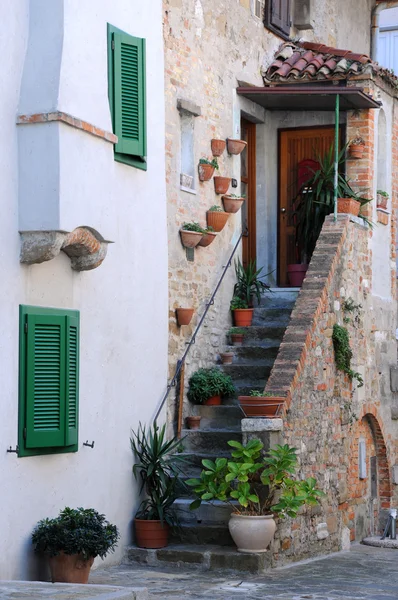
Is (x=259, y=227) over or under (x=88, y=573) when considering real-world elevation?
over

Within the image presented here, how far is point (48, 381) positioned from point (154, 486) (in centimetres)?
197

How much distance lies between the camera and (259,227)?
579 inches

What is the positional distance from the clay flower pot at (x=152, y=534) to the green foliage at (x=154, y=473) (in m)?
0.09

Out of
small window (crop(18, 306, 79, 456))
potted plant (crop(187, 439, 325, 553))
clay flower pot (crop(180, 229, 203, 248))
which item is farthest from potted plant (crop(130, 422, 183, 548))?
clay flower pot (crop(180, 229, 203, 248))

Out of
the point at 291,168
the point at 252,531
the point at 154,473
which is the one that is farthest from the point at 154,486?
the point at 291,168

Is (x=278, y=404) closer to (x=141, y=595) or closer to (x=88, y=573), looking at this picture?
(x=88, y=573)

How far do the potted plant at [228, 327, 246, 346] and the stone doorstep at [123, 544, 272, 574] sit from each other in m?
2.95

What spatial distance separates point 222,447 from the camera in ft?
38.3

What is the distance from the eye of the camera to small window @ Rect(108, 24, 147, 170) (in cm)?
1059

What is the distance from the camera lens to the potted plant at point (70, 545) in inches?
357

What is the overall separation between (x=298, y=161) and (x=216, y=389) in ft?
13.4

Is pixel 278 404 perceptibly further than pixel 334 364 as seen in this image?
No

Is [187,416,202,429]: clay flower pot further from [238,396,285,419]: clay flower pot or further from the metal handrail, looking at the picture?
[238,396,285,419]: clay flower pot

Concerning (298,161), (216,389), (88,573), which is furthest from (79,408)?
(298,161)
